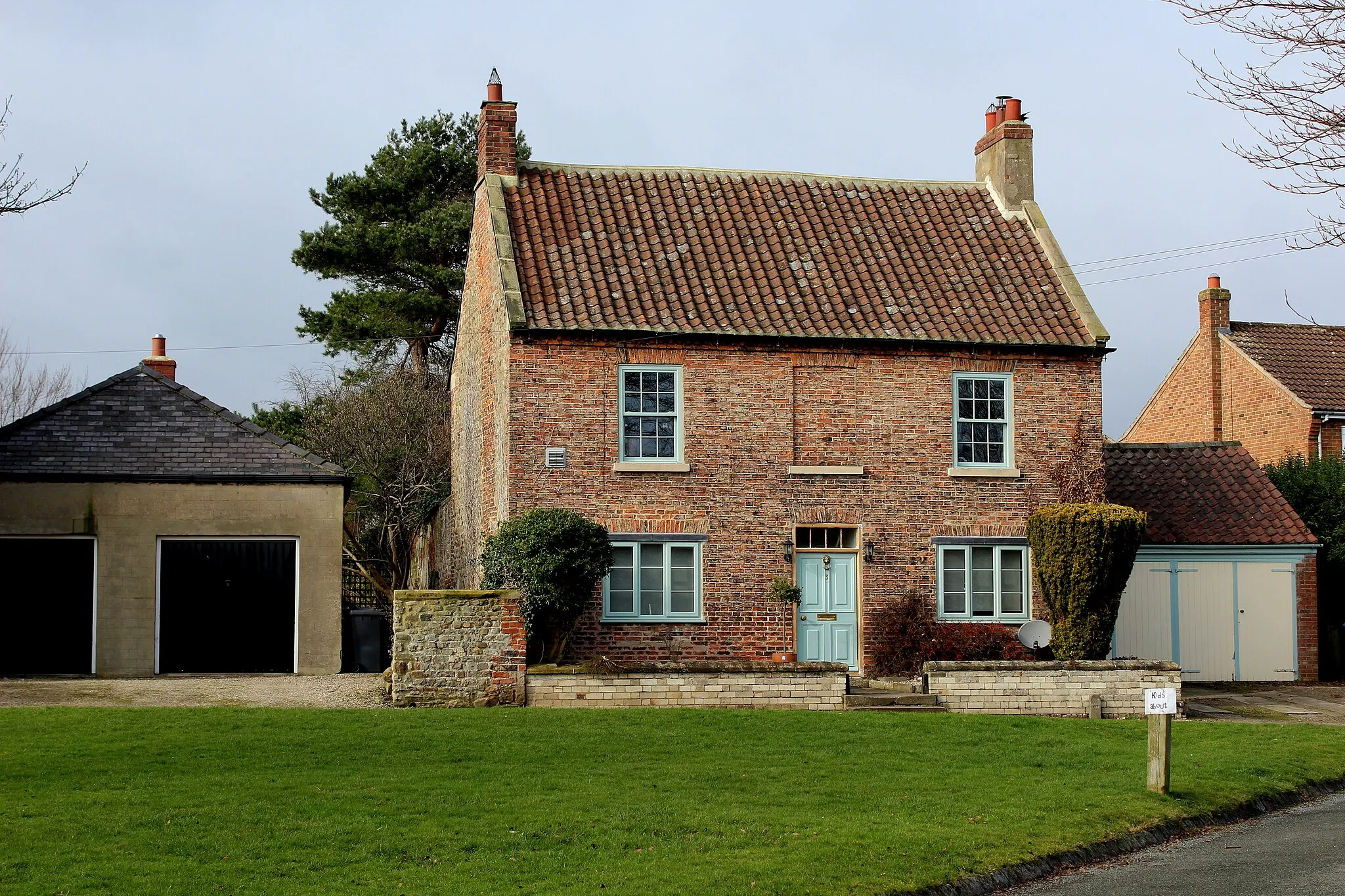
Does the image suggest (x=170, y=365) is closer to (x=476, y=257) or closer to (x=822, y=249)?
(x=476, y=257)

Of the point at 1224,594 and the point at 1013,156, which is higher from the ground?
the point at 1013,156

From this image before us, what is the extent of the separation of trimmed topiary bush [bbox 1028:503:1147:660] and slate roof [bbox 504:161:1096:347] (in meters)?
3.57

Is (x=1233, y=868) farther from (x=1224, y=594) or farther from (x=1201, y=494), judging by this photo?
(x=1201, y=494)

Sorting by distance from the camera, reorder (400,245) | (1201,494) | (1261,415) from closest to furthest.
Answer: (1201,494)
(1261,415)
(400,245)

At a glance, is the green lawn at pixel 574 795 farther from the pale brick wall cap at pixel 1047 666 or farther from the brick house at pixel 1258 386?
the brick house at pixel 1258 386

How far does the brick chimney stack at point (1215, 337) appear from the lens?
116ft

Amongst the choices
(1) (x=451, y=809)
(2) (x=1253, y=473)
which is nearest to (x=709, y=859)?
(1) (x=451, y=809)

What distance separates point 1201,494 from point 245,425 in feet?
56.9

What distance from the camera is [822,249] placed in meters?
25.3

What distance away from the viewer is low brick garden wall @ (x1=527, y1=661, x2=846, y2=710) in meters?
19.1

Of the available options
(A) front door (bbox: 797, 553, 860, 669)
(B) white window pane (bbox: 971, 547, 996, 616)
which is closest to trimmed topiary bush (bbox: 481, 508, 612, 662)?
(A) front door (bbox: 797, 553, 860, 669)

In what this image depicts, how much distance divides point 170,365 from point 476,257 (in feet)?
22.0

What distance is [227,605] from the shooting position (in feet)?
75.7

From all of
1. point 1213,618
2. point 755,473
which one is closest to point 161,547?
point 755,473
